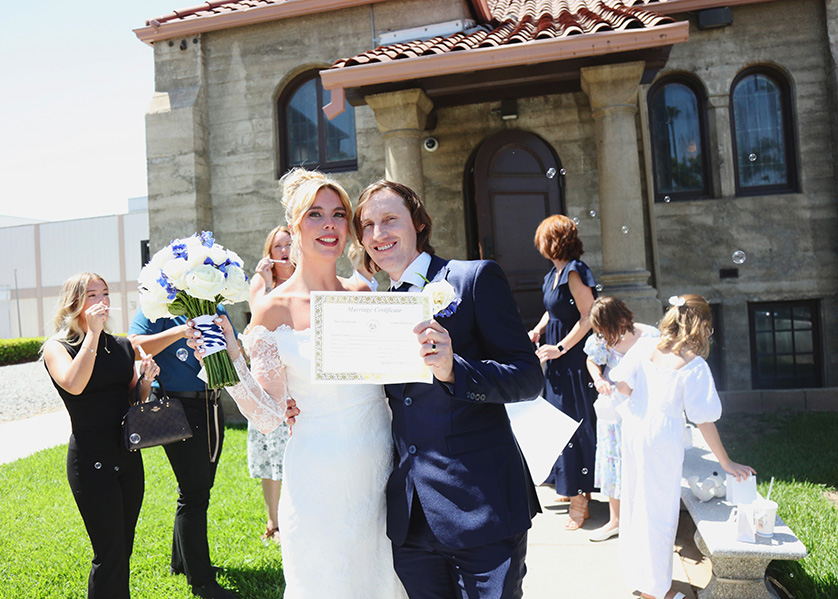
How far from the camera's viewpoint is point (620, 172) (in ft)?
23.6

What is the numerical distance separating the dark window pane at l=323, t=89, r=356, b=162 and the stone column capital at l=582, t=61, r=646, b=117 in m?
4.23

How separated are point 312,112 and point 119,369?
24.7ft

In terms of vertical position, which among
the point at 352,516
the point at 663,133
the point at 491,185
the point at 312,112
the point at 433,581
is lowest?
the point at 433,581

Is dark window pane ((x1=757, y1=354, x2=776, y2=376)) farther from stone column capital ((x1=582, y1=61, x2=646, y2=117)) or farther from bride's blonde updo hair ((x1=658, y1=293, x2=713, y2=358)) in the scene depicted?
bride's blonde updo hair ((x1=658, y1=293, x2=713, y2=358))

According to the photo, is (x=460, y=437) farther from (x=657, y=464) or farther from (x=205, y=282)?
(x=657, y=464)

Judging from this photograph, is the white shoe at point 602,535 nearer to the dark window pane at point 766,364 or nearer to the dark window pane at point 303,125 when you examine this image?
the dark window pane at point 766,364

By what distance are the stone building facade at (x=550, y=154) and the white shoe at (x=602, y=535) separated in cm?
427

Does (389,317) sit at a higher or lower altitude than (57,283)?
lower

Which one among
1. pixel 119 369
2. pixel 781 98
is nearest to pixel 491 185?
pixel 781 98

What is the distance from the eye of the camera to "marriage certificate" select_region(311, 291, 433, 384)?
2057 millimetres

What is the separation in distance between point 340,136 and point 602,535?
7.62 meters

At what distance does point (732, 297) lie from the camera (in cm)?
976

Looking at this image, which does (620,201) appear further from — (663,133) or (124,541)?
(124,541)

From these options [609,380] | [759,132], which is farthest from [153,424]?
[759,132]
